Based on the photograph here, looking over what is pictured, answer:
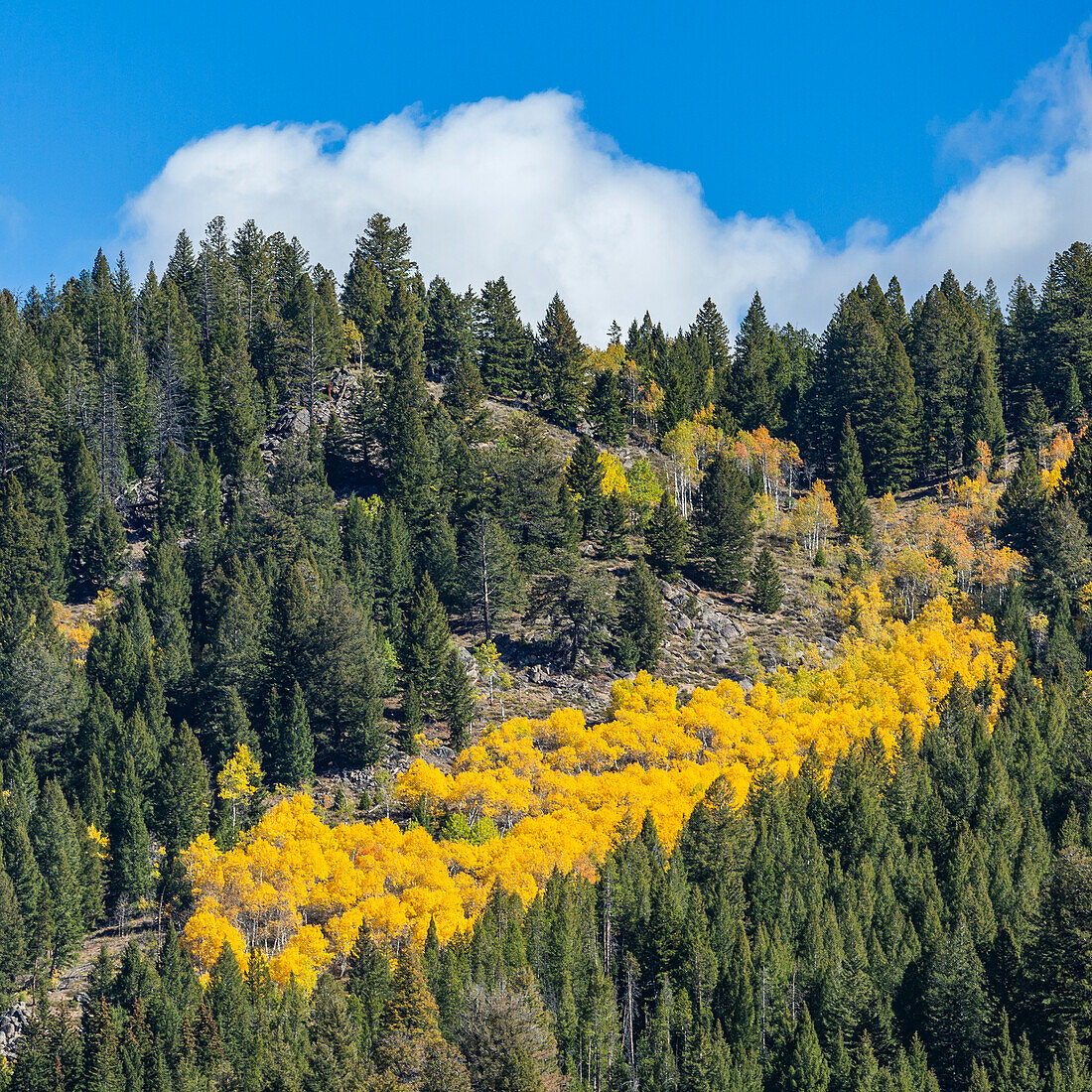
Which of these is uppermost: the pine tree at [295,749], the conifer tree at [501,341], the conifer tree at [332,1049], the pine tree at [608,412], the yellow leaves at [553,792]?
the conifer tree at [501,341]

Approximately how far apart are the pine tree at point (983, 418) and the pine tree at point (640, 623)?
179ft

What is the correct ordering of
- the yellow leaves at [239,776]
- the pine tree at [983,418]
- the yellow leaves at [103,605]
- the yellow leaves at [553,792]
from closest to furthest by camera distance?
the yellow leaves at [553,792], the yellow leaves at [239,776], the yellow leaves at [103,605], the pine tree at [983,418]

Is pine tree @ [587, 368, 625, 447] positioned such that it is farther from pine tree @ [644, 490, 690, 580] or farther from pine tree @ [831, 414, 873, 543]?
pine tree @ [644, 490, 690, 580]

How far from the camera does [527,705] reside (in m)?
111

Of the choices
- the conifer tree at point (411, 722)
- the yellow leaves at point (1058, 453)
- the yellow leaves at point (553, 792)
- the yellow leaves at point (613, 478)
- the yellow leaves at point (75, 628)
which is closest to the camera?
the yellow leaves at point (553, 792)

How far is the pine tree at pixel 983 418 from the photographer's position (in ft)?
506

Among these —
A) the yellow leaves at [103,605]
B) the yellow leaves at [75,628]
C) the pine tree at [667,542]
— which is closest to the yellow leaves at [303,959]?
the yellow leaves at [75,628]

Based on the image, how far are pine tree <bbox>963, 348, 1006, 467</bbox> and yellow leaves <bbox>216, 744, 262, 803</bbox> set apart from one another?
89.4 meters

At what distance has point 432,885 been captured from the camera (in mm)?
89875

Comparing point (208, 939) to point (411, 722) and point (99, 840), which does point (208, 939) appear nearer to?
point (99, 840)

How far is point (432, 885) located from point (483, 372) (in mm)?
82502

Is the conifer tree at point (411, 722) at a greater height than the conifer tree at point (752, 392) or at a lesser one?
lesser

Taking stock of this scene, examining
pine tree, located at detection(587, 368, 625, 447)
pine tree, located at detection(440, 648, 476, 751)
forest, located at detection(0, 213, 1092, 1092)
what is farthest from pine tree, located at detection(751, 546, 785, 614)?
pine tree, located at detection(440, 648, 476, 751)

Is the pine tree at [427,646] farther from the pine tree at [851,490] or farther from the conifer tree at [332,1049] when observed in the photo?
the pine tree at [851,490]
